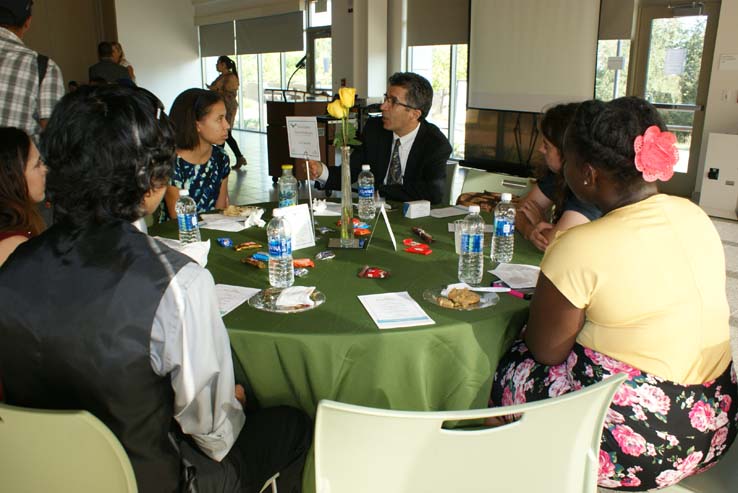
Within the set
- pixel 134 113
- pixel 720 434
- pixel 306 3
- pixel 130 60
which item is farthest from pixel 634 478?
pixel 130 60

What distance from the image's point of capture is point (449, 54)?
356 inches

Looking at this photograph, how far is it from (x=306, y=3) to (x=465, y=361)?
10578 mm

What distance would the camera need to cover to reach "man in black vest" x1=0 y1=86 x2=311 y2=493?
1042mm

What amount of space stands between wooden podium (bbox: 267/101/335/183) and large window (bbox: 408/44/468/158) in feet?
8.00

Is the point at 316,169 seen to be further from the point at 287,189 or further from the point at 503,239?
the point at 503,239

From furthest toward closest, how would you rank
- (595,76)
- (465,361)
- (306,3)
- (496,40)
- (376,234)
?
1. (306,3)
2. (496,40)
3. (595,76)
4. (376,234)
5. (465,361)

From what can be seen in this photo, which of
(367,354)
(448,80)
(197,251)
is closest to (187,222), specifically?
(197,251)

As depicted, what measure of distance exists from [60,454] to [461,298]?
43.1 inches

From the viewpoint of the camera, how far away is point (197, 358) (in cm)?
115

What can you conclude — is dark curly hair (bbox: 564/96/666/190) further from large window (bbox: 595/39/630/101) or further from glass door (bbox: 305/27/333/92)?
glass door (bbox: 305/27/333/92)

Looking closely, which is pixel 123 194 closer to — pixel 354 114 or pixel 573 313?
pixel 573 313

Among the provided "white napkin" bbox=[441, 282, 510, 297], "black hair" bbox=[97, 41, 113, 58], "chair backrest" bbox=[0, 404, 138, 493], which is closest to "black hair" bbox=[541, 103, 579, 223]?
"white napkin" bbox=[441, 282, 510, 297]

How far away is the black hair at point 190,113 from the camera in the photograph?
301 cm

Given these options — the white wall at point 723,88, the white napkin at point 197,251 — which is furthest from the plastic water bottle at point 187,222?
the white wall at point 723,88
